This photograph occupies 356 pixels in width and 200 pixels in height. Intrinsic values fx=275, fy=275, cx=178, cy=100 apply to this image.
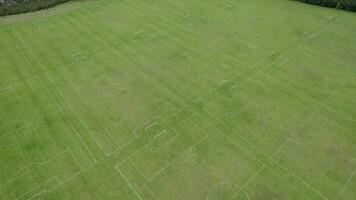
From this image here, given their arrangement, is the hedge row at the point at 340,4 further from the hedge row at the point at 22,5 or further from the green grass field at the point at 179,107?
the hedge row at the point at 22,5

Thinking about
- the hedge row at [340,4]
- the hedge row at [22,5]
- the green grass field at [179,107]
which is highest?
the hedge row at [340,4]

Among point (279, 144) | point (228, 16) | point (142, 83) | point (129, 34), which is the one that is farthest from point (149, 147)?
point (228, 16)

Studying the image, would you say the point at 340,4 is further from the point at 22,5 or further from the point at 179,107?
the point at 22,5

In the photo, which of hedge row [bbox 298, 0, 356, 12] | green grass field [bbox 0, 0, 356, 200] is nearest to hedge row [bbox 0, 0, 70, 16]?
green grass field [bbox 0, 0, 356, 200]

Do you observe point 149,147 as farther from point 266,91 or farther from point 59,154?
point 266,91

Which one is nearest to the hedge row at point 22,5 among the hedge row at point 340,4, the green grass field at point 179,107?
the green grass field at point 179,107

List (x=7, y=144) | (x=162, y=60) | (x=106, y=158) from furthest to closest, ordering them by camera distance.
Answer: (x=162, y=60) < (x=7, y=144) < (x=106, y=158)
